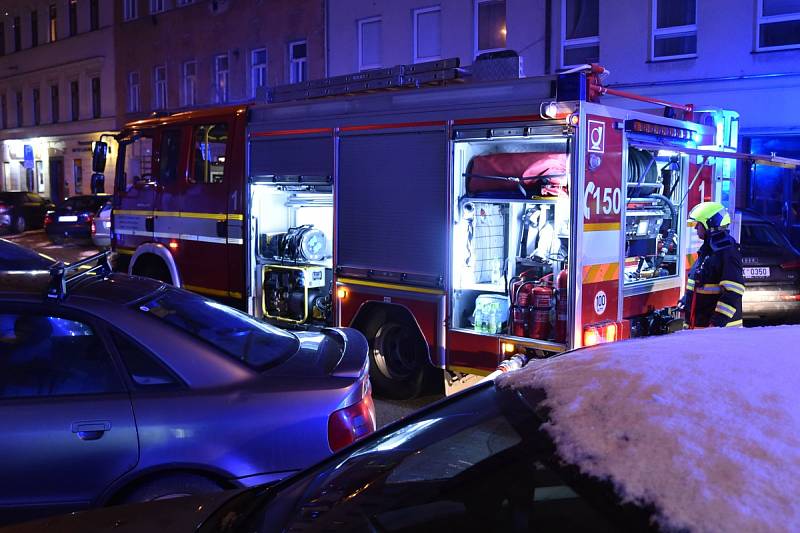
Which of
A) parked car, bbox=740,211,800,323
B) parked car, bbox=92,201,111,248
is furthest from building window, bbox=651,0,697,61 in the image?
parked car, bbox=92,201,111,248

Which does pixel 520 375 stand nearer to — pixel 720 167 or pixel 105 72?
pixel 720 167

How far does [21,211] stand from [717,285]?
27124mm

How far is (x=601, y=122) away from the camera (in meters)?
6.29

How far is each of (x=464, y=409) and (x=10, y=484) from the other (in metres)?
2.21

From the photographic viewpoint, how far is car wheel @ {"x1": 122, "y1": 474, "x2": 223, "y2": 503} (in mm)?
3695

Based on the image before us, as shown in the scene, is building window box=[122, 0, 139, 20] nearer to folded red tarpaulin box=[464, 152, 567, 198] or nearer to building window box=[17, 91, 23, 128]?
building window box=[17, 91, 23, 128]

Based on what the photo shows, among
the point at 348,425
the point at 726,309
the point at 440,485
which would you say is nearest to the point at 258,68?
the point at 726,309

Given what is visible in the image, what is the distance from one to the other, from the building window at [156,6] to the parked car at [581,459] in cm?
3074

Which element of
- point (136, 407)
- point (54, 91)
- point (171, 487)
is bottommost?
point (171, 487)

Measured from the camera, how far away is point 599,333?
253 inches

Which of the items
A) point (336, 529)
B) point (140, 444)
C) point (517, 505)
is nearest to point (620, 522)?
point (517, 505)

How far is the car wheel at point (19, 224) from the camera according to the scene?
94.2 feet

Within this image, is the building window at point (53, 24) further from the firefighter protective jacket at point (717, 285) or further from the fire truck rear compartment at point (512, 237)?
the firefighter protective jacket at point (717, 285)

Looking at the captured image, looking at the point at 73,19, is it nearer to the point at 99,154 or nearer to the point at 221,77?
the point at 221,77
